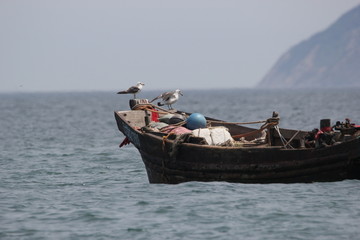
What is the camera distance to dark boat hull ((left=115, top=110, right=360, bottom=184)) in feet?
52.1

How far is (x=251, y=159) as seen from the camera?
16.2m

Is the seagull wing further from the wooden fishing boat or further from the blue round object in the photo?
→ the wooden fishing boat

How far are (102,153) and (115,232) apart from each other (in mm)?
14611

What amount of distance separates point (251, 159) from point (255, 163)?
14cm

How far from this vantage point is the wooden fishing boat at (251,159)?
1590cm

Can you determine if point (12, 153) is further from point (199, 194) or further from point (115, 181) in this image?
point (199, 194)

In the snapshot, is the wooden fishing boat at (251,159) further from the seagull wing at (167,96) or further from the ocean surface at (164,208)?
the seagull wing at (167,96)

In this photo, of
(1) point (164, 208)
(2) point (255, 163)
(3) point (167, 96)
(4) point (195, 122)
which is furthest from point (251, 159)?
(3) point (167, 96)

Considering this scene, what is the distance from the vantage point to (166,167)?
17.6 metres

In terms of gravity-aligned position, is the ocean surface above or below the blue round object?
below

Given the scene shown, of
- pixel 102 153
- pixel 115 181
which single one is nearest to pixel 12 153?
pixel 102 153

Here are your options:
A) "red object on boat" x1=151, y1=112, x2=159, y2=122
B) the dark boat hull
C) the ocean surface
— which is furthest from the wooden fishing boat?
"red object on boat" x1=151, y1=112, x2=159, y2=122

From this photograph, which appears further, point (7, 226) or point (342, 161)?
point (342, 161)

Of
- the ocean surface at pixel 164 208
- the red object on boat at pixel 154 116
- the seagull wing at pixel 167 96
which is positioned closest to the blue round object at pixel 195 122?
the ocean surface at pixel 164 208
